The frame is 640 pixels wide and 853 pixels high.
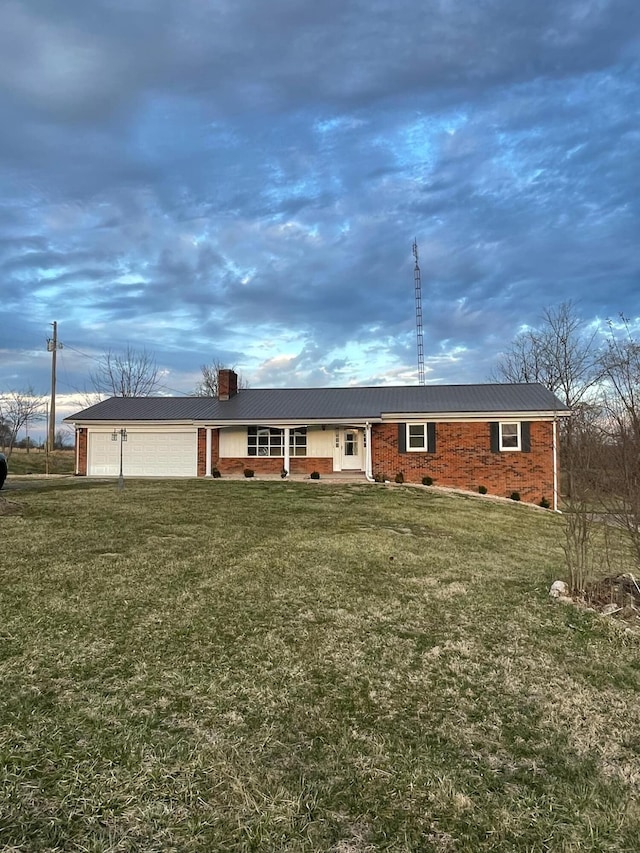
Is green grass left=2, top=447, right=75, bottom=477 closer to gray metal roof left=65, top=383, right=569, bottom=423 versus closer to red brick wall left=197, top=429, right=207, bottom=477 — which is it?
gray metal roof left=65, top=383, right=569, bottom=423

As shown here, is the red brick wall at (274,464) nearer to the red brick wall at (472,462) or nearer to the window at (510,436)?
the red brick wall at (472,462)

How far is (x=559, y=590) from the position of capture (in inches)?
235

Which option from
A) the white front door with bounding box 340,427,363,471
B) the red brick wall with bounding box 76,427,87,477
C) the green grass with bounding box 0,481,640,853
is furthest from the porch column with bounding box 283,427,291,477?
the green grass with bounding box 0,481,640,853

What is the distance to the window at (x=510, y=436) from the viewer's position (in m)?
19.2

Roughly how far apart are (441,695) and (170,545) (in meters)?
4.95

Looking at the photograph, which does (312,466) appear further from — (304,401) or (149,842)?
(149,842)

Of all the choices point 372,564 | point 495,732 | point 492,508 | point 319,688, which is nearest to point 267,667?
point 319,688

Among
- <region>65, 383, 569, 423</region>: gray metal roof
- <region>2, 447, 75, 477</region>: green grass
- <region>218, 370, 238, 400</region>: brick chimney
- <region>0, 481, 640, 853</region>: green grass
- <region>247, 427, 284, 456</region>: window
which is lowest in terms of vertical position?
<region>0, 481, 640, 853</region>: green grass

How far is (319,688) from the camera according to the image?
363 cm

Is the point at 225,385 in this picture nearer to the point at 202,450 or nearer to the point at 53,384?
the point at 202,450

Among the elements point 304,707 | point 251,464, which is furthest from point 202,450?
point 304,707

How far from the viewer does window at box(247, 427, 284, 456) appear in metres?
21.9

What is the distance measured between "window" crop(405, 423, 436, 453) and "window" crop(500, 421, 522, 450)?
2362mm

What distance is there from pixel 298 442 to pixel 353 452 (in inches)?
88.9
